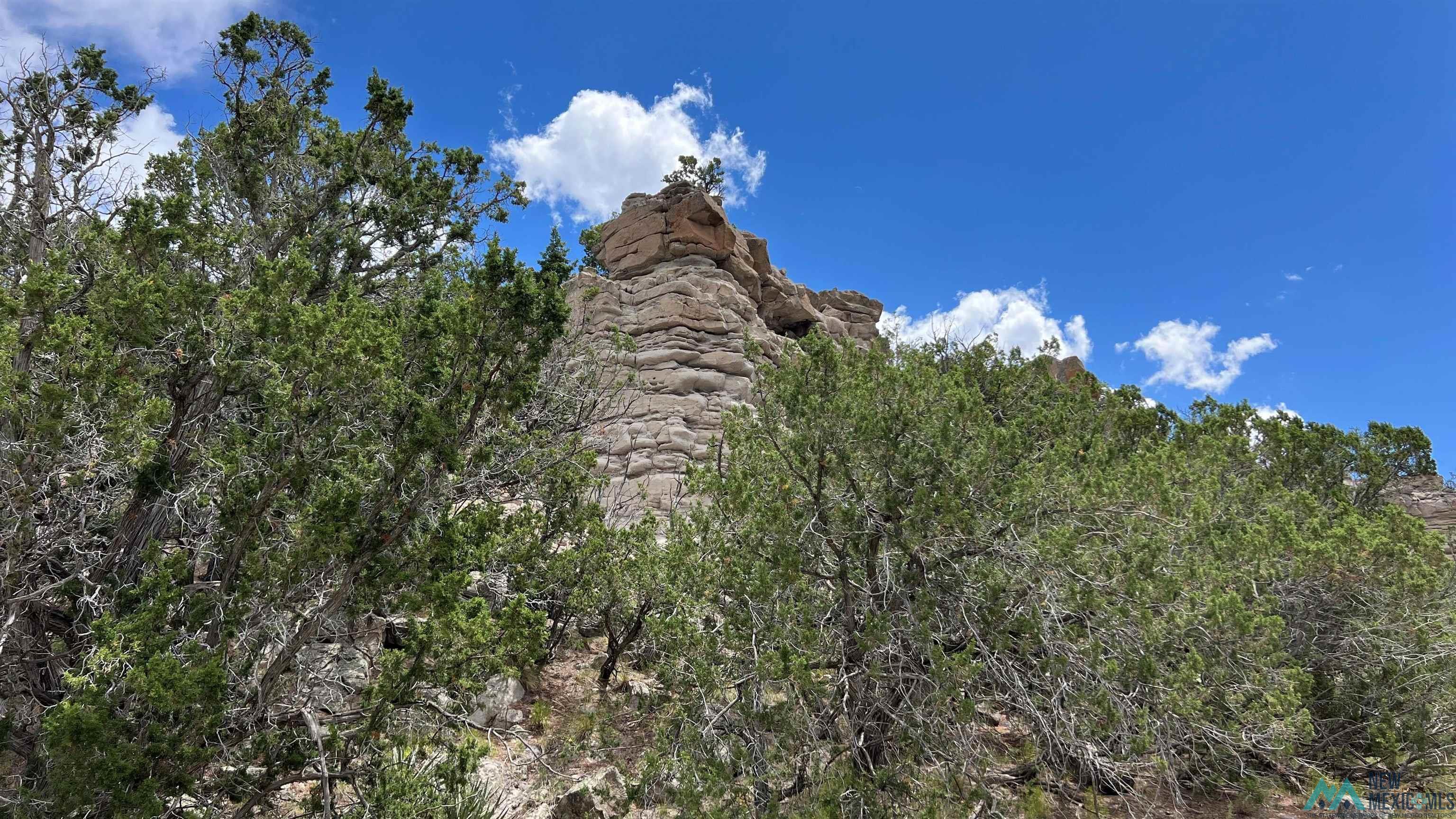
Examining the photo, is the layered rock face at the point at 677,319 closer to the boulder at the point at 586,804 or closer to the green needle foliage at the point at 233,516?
the boulder at the point at 586,804

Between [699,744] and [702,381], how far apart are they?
39.0ft

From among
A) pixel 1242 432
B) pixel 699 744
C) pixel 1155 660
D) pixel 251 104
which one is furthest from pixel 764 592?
pixel 1242 432

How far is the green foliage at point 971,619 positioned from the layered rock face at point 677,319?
21.2ft

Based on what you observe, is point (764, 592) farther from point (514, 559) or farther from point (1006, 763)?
point (1006, 763)

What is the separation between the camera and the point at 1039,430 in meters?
7.75

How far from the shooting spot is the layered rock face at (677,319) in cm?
1477

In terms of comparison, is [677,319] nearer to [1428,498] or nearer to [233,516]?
[233,516]

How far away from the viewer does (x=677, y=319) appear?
17547mm

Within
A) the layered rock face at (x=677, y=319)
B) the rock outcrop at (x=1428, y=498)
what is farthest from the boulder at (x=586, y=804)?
the rock outcrop at (x=1428, y=498)

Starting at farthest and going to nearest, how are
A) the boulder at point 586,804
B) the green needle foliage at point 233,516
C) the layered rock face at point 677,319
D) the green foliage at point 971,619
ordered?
1. the layered rock face at point 677,319
2. the boulder at point 586,804
3. the green foliage at point 971,619
4. the green needle foliage at point 233,516

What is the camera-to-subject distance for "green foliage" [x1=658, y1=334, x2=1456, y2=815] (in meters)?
5.08

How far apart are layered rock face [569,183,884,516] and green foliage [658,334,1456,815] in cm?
646


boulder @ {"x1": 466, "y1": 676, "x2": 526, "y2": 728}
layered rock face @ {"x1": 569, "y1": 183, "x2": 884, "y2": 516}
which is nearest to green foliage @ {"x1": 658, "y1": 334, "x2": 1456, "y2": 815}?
boulder @ {"x1": 466, "y1": 676, "x2": 526, "y2": 728}

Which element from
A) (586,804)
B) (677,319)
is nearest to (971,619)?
(586,804)
